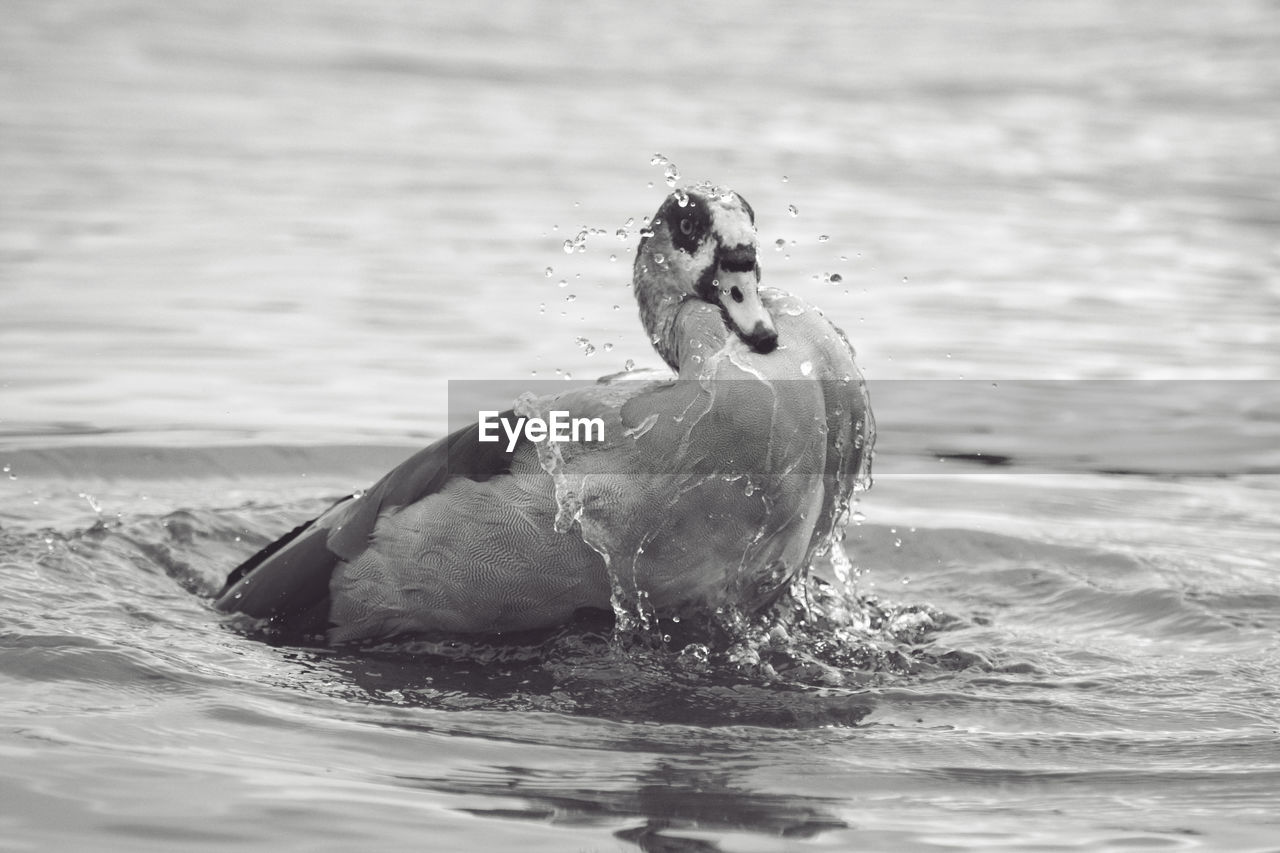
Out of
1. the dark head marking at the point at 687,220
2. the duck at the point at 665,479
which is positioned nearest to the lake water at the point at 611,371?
the duck at the point at 665,479

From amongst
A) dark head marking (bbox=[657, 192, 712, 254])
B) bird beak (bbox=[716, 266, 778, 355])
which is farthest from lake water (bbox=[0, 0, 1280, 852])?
dark head marking (bbox=[657, 192, 712, 254])

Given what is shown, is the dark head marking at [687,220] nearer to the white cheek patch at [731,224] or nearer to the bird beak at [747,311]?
the white cheek patch at [731,224]

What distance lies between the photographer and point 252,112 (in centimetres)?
1931

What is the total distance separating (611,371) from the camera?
10.7 metres

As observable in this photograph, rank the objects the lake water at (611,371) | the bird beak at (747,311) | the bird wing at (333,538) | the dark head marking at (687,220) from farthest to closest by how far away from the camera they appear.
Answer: the bird wing at (333,538) → the dark head marking at (687,220) → the bird beak at (747,311) → the lake water at (611,371)

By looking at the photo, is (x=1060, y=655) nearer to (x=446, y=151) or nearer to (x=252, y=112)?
(x=446, y=151)

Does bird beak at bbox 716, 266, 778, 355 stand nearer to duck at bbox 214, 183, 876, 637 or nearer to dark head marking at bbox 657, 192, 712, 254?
duck at bbox 214, 183, 876, 637

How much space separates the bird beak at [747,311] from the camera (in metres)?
5.87

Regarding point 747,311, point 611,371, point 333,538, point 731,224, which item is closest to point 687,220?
point 731,224

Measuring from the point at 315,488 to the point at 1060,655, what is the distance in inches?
143

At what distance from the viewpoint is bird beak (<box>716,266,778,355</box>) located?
5871 millimetres

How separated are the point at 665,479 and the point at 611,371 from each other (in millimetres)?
4874

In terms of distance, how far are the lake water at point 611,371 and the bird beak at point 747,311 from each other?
1.02 m

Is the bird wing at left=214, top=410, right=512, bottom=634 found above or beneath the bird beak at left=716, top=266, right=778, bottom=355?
beneath
